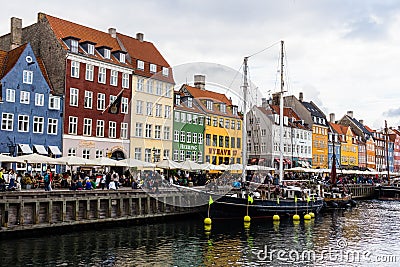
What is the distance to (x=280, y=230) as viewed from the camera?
33031 mm

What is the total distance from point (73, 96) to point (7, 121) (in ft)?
25.0

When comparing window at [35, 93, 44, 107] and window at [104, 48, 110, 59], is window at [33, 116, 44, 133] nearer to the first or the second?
window at [35, 93, 44, 107]

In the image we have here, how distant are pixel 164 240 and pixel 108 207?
20.9 ft

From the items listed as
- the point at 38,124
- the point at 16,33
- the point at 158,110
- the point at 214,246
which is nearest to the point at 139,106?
the point at 158,110

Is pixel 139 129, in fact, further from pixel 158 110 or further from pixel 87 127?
pixel 87 127

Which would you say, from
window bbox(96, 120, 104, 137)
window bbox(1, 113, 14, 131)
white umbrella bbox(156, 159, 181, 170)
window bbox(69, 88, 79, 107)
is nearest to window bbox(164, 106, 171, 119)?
white umbrella bbox(156, 159, 181, 170)

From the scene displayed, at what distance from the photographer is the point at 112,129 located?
51.9 m

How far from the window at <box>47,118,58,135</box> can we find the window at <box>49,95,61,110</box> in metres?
1.22

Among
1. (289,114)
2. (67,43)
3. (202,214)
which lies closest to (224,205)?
(202,214)

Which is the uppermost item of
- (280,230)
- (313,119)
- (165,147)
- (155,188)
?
(313,119)

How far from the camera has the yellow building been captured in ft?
54.7

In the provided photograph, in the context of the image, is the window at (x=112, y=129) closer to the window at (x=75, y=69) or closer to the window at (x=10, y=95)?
the window at (x=75, y=69)

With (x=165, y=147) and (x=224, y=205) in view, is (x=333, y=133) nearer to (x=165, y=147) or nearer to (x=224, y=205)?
(x=224, y=205)

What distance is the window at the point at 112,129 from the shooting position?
51562mm
